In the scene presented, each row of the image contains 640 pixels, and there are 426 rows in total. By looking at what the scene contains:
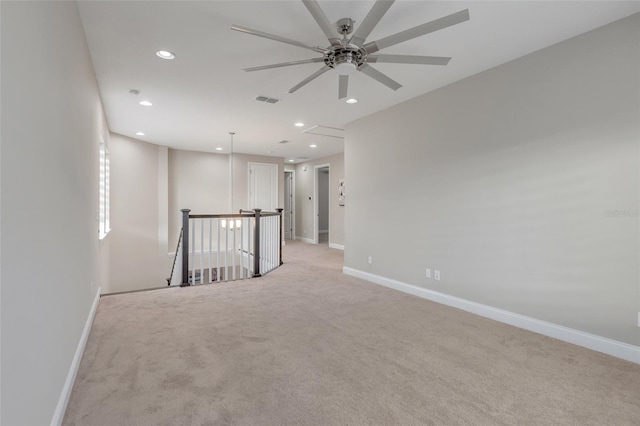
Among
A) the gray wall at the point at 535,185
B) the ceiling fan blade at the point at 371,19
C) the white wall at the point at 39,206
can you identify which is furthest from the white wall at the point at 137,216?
the ceiling fan blade at the point at 371,19

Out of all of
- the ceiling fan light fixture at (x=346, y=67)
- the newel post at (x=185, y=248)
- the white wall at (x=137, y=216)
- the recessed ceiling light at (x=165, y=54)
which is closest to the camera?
the ceiling fan light fixture at (x=346, y=67)

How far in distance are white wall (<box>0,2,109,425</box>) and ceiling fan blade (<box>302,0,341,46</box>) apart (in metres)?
1.35

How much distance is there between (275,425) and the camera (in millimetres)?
1755

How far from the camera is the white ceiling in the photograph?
237 centimetres

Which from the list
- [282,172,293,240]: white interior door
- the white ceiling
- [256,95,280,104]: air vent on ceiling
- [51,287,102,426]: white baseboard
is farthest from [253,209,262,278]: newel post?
[282,172,293,240]: white interior door

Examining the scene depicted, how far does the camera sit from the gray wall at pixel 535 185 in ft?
8.41

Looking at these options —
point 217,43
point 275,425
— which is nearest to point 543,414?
point 275,425

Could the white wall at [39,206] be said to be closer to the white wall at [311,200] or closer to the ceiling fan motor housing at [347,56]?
the ceiling fan motor housing at [347,56]

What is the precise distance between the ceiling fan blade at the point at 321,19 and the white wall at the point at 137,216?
5953 mm

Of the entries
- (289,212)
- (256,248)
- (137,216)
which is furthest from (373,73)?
(289,212)

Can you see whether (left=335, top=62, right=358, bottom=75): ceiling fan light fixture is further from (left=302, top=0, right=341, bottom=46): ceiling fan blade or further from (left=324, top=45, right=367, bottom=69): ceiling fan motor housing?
(left=302, top=0, right=341, bottom=46): ceiling fan blade

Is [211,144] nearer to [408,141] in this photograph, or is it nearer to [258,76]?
[258,76]

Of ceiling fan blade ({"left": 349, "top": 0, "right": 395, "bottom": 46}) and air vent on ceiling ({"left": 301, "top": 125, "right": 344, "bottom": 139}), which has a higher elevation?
air vent on ceiling ({"left": 301, "top": 125, "right": 344, "bottom": 139})

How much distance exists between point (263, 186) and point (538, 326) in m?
7.50
